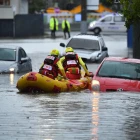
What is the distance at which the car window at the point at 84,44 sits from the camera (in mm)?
33812

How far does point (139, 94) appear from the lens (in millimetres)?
16469

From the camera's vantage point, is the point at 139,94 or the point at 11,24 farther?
the point at 11,24

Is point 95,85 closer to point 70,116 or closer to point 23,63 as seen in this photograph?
point 70,116

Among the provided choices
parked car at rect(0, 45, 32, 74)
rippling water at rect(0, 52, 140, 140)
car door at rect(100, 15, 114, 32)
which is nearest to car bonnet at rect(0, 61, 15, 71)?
parked car at rect(0, 45, 32, 74)

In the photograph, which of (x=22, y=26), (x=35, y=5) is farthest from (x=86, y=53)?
(x=35, y=5)

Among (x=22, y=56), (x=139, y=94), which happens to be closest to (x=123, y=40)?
(x=22, y=56)

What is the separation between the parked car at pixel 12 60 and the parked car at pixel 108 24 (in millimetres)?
Result: 36107

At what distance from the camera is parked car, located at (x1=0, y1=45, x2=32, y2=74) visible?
83.4 feet

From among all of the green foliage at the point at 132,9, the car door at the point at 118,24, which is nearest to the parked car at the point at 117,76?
the green foliage at the point at 132,9

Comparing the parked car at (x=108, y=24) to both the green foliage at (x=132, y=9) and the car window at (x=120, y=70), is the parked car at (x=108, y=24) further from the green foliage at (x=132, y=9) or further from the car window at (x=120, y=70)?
the car window at (x=120, y=70)

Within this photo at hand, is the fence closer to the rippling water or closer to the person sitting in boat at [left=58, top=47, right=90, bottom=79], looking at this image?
A: the person sitting in boat at [left=58, top=47, right=90, bottom=79]

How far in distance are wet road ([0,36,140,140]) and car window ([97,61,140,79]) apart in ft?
5.38

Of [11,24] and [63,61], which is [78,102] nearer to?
[63,61]

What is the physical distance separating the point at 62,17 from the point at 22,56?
5208 cm
